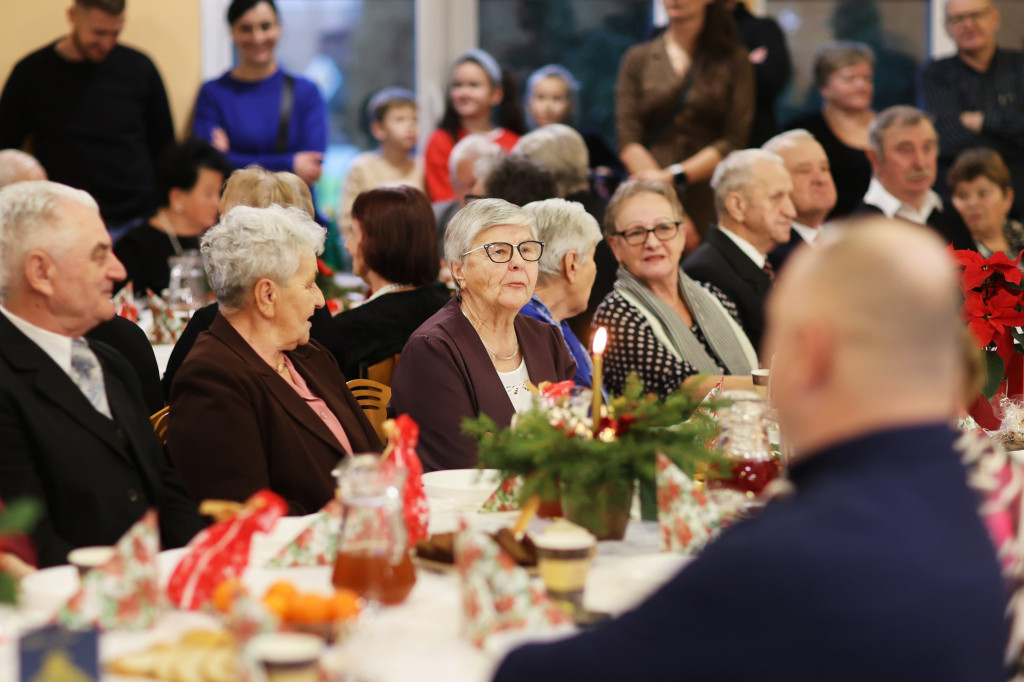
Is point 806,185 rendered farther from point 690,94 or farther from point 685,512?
point 685,512

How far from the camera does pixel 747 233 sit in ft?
16.8

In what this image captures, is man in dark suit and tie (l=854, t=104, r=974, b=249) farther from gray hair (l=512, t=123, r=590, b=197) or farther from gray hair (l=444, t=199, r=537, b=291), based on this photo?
gray hair (l=444, t=199, r=537, b=291)

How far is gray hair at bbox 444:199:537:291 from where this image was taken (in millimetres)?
3467

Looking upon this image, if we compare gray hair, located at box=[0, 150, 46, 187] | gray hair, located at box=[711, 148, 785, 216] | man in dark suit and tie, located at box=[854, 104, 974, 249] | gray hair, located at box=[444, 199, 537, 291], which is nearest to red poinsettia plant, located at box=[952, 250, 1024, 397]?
gray hair, located at box=[444, 199, 537, 291]

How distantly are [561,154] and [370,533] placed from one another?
384cm

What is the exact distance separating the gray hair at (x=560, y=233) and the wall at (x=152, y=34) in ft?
12.4

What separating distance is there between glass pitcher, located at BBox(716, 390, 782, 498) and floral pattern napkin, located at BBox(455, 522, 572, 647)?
2.41 ft

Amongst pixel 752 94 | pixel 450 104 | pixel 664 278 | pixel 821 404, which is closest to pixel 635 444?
pixel 821 404

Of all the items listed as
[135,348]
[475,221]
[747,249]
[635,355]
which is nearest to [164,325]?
[135,348]

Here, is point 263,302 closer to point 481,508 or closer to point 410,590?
point 481,508

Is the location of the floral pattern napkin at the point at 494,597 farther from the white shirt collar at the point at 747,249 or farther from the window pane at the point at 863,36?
the window pane at the point at 863,36

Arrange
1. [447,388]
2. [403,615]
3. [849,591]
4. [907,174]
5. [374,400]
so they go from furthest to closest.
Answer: [907,174] → [374,400] → [447,388] → [403,615] → [849,591]

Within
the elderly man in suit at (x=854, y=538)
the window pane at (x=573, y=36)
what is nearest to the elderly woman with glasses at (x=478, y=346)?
the elderly man in suit at (x=854, y=538)

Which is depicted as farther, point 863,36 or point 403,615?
point 863,36
